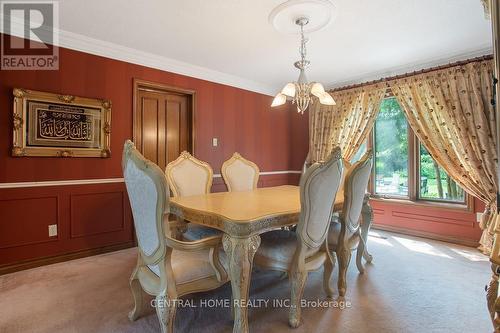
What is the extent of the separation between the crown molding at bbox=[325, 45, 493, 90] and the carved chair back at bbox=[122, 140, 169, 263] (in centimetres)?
375

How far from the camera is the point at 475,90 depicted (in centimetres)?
303

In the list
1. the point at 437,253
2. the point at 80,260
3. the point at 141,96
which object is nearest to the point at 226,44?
the point at 141,96

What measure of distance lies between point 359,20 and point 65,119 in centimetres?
305

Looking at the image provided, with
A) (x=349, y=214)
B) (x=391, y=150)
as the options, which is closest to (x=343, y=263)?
(x=349, y=214)

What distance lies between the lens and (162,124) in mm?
3559

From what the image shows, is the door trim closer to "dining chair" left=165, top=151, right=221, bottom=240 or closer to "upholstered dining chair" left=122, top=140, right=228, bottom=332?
"dining chair" left=165, top=151, right=221, bottom=240

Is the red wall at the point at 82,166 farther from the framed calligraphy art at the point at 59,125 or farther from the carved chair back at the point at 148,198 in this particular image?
the carved chair back at the point at 148,198

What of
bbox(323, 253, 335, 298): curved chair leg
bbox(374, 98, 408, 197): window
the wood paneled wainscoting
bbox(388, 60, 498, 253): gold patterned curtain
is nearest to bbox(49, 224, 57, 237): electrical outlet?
the wood paneled wainscoting

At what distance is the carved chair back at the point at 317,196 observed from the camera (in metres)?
1.60

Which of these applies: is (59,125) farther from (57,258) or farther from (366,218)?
(366,218)

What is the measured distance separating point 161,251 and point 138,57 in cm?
267

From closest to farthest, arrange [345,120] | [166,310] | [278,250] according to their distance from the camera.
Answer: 1. [166,310]
2. [278,250]
3. [345,120]

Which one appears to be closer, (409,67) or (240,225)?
(240,225)

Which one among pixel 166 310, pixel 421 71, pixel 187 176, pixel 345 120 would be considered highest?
pixel 421 71
